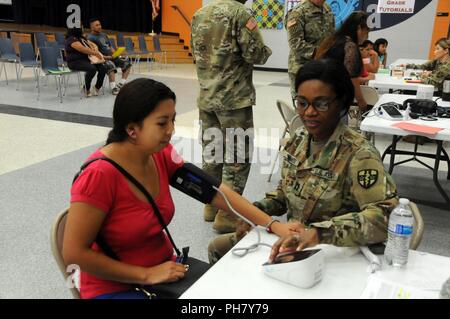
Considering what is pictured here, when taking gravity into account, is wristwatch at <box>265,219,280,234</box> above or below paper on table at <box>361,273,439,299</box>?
above

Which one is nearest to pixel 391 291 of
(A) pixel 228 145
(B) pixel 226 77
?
(A) pixel 228 145

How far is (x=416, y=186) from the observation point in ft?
12.3

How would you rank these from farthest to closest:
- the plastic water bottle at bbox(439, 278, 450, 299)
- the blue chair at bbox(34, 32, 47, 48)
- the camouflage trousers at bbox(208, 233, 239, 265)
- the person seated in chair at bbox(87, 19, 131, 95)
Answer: the blue chair at bbox(34, 32, 47, 48)
the person seated in chair at bbox(87, 19, 131, 95)
the camouflage trousers at bbox(208, 233, 239, 265)
the plastic water bottle at bbox(439, 278, 450, 299)

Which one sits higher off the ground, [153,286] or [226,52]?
[226,52]

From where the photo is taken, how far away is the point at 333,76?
1423mm

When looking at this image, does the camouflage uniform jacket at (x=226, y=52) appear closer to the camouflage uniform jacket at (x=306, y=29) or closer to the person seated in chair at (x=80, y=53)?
the camouflage uniform jacket at (x=306, y=29)

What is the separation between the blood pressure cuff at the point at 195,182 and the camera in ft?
4.91

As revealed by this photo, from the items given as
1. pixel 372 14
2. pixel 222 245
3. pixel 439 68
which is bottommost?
pixel 222 245

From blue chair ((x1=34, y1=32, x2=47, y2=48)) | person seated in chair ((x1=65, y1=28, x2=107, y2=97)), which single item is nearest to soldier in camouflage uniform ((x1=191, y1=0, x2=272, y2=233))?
person seated in chair ((x1=65, y1=28, x2=107, y2=97))

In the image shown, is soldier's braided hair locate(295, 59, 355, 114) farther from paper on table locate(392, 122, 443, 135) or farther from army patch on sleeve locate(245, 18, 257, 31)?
paper on table locate(392, 122, 443, 135)

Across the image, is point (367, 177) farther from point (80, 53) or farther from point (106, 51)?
point (106, 51)

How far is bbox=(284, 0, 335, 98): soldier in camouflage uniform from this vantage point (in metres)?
3.78

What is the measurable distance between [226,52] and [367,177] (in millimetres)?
1679
